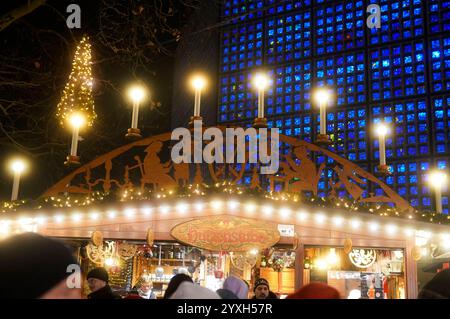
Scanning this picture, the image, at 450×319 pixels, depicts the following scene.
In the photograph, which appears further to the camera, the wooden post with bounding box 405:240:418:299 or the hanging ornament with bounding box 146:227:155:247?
the hanging ornament with bounding box 146:227:155:247

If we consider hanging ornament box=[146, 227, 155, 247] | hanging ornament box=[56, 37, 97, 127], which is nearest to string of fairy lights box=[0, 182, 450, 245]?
hanging ornament box=[146, 227, 155, 247]

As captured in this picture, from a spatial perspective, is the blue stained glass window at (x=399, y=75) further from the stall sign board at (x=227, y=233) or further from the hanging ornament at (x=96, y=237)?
the hanging ornament at (x=96, y=237)

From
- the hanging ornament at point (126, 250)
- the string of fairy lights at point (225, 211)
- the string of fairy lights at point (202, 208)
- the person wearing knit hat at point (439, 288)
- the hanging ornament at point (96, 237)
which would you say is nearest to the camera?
the person wearing knit hat at point (439, 288)

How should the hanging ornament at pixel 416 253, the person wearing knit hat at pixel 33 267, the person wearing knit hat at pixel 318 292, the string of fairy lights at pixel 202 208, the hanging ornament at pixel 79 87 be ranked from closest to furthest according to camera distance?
1. the person wearing knit hat at pixel 33 267
2. the person wearing knit hat at pixel 318 292
3. the string of fairy lights at pixel 202 208
4. the hanging ornament at pixel 416 253
5. the hanging ornament at pixel 79 87

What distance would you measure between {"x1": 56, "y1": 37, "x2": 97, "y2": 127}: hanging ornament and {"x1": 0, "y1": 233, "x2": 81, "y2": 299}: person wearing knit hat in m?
9.09

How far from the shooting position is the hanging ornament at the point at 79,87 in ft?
35.1

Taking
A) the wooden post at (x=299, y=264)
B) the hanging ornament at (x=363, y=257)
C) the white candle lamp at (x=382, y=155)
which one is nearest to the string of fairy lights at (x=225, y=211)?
the wooden post at (x=299, y=264)

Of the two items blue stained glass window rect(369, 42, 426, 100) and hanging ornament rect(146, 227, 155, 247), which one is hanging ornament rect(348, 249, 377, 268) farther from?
blue stained glass window rect(369, 42, 426, 100)

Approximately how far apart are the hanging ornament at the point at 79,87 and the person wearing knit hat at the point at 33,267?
9092mm

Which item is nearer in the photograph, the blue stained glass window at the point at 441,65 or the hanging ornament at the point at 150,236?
the hanging ornament at the point at 150,236

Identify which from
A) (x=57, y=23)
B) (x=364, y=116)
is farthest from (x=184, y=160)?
(x=364, y=116)

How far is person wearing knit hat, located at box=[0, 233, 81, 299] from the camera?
68.3 inches

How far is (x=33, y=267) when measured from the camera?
1.76 m
